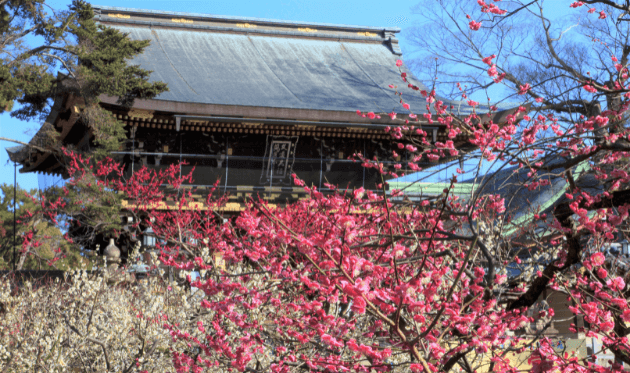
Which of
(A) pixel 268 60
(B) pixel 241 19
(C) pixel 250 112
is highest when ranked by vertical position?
(B) pixel 241 19

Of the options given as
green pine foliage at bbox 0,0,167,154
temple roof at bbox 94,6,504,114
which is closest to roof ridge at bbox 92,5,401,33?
temple roof at bbox 94,6,504,114

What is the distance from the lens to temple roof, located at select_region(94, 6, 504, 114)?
16141 millimetres

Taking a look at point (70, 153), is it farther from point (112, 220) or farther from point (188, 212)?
point (188, 212)

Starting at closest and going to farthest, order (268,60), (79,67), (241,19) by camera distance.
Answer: (79,67) → (268,60) → (241,19)

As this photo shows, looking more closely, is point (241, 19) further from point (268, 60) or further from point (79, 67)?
point (79, 67)

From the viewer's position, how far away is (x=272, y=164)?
14117mm

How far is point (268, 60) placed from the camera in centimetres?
1934

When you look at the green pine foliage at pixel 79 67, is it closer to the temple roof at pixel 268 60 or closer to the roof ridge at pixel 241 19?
the temple roof at pixel 268 60

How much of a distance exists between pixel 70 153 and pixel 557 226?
11481 mm

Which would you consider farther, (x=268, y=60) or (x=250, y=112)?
(x=268, y=60)

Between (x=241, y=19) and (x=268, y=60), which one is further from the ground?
(x=241, y=19)

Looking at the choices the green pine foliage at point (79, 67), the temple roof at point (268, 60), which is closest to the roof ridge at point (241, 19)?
the temple roof at point (268, 60)

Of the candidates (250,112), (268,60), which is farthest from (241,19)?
(250,112)

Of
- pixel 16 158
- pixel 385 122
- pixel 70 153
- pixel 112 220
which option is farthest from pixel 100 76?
pixel 16 158
